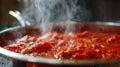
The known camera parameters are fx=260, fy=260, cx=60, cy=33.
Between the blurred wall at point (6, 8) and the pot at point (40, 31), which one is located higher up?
the blurred wall at point (6, 8)

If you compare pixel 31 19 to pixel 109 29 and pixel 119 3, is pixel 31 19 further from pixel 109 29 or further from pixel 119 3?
pixel 109 29

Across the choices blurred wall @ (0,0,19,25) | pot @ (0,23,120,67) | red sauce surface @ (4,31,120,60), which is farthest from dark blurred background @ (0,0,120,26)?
red sauce surface @ (4,31,120,60)

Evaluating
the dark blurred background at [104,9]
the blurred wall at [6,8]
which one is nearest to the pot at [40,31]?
the dark blurred background at [104,9]

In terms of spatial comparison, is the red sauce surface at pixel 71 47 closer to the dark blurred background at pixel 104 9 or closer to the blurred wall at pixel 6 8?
the dark blurred background at pixel 104 9

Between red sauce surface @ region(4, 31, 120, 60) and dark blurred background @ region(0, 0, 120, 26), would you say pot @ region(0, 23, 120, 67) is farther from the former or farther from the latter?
dark blurred background @ region(0, 0, 120, 26)

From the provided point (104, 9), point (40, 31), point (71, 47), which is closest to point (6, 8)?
point (104, 9)

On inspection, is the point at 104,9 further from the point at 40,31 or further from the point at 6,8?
the point at 40,31

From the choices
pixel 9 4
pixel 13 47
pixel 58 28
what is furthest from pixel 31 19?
pixel 13 47

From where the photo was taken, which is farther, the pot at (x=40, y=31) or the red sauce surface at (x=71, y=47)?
the red sauce surface at (x=71, y=47)

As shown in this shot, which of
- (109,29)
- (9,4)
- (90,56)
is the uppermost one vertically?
(9,4)
